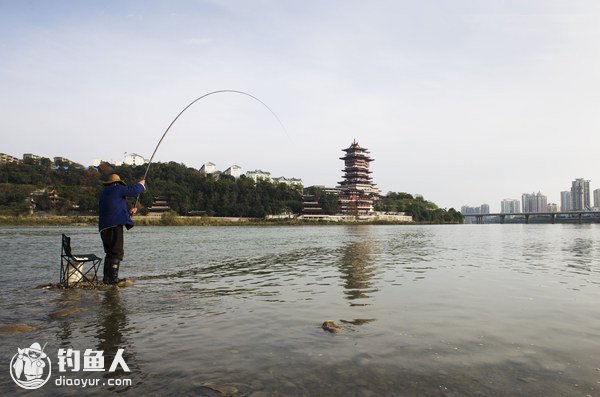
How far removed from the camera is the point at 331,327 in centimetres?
607

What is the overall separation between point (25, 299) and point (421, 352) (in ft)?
26.0

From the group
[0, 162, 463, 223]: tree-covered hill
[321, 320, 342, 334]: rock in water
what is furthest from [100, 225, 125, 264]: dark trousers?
[0, 162, 463, 223]: tree-covered hill

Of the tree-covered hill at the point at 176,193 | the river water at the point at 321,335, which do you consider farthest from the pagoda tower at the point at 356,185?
the river water at the point at 321,335

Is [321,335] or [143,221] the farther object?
[143,221]

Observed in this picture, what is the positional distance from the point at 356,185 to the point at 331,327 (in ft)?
480

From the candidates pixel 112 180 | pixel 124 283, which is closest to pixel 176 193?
pixel 124 283

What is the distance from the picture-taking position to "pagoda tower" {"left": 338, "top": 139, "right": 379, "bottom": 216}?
147 m

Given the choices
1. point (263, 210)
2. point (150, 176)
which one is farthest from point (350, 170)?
point (150, 176)

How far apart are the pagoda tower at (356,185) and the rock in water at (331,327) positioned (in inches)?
5505

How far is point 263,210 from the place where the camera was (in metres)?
143

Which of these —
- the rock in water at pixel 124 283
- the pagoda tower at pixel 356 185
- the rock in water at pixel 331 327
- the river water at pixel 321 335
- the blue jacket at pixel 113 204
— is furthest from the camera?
the pagoda tower at pixel 356 185

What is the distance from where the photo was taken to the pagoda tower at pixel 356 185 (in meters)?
147

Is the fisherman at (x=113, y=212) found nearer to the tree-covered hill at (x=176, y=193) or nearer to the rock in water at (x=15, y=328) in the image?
the rock in water at (x=15, y=328)

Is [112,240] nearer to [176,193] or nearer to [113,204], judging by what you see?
[113,204]
